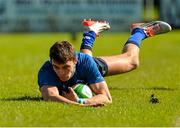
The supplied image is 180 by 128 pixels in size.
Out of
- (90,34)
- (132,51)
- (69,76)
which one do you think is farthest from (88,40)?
(69,76)

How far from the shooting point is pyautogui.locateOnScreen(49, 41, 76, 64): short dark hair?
11062 mm

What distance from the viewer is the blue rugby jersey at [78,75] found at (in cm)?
1176

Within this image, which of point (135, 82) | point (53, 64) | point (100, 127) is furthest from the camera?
point (135, 82)

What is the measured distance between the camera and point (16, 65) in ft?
77.7

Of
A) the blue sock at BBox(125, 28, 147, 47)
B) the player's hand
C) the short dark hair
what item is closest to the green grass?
the player's hand

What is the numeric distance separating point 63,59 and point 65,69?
0.27 m

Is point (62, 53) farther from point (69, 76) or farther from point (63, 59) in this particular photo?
point (69, 76)

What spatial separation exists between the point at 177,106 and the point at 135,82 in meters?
5.05

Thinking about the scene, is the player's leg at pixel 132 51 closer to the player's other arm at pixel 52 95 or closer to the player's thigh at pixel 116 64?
the player's thigh at pixel 116 64

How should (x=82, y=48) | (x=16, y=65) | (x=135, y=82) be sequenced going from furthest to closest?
(x=16, y=65) < (x=135, y=82) < (x=82, y=48)

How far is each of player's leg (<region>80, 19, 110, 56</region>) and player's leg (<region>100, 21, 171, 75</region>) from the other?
383 mm

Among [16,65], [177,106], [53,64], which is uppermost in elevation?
[53,64]

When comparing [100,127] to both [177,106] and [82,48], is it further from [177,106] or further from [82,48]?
[82,48]

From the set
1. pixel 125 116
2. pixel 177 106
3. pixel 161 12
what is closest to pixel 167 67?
pixel 177 106
